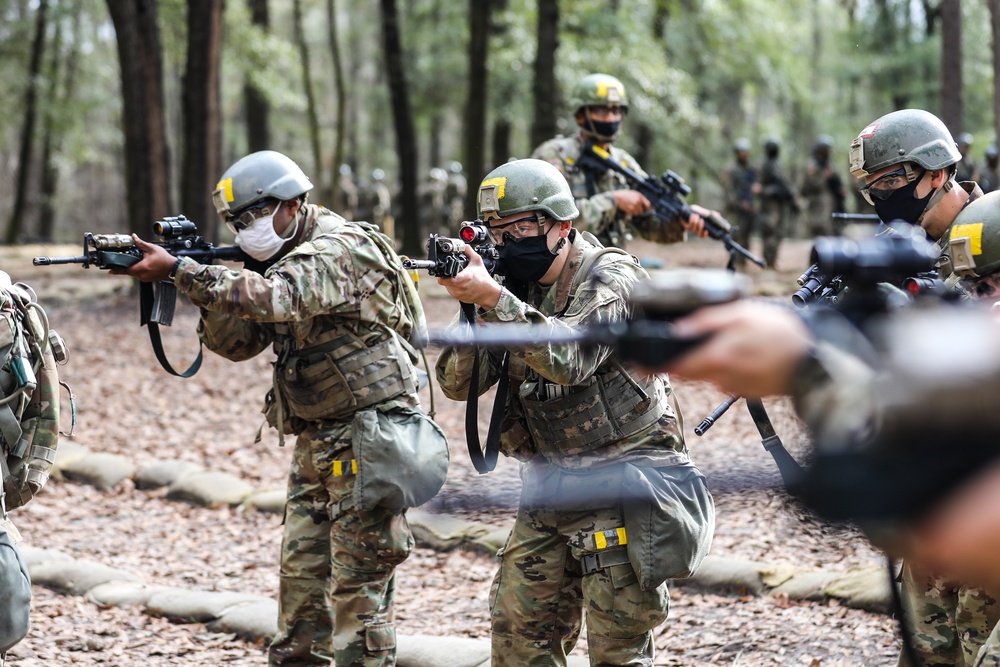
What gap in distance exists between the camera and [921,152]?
4598 millimetres

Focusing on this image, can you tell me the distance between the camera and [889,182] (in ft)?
15.3

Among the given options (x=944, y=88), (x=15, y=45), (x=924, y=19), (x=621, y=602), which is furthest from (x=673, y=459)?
(x=924, y=19)

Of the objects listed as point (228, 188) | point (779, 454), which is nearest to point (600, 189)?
point (228, 188)

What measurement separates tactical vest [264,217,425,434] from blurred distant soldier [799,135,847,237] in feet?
49.8

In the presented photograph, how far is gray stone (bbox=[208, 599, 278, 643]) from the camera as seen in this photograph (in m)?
6.05

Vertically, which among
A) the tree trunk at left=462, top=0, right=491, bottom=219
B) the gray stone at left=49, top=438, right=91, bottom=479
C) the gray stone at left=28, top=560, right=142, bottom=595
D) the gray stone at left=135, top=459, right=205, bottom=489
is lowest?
the gray stone at left=28, top=560, right=142, bottom=595

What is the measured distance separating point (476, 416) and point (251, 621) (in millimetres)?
2869

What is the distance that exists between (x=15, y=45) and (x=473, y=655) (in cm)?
2530

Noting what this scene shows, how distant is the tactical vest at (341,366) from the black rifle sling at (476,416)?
90cm

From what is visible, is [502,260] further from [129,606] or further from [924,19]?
[924,19]

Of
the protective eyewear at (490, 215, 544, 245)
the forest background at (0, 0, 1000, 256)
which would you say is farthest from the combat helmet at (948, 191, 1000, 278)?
the forest background at (0, 0, 1000, 256)

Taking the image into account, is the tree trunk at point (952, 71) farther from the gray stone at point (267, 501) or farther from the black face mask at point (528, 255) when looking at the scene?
the black face mask at point (528, 255)

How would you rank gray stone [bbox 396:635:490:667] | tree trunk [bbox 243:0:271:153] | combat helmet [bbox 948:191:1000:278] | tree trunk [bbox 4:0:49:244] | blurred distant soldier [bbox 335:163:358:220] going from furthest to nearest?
blurred distant soldier [bbox 335:163:358:220] → tree trunk [bbox 4:0:49:244] → tree trunk [bbox 243:0:271:153] → gray stone [bbox 396:635:490:667] → combat helmet [bbox 948:191:1000:278]

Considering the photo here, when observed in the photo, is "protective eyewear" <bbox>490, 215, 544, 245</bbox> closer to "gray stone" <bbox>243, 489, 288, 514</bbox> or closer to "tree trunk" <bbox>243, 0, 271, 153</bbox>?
"gray stone" <bbox>243, 489, 288, 514</bbox>
